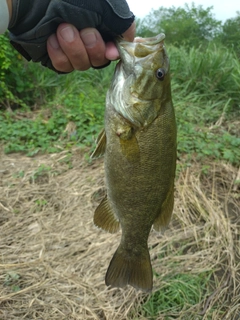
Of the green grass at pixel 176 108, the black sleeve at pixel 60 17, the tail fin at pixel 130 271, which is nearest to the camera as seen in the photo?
the black sleeve at pixel 60 17

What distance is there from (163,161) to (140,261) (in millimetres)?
646

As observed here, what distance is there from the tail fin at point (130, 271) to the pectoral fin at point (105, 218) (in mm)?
163

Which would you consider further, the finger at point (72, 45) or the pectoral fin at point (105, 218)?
the pectoral fin at point (105, 218)

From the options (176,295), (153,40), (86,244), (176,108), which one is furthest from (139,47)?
(176,108)

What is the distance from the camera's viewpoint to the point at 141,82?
1.78 meters

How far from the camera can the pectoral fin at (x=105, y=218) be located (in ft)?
6.78

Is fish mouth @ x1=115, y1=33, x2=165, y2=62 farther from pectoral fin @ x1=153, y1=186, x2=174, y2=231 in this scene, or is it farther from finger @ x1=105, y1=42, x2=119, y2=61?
pectoral fin @ x1=153, y1=186, x2=174, y2=231

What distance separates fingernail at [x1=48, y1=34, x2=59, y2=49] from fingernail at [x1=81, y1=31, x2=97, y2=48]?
13cm

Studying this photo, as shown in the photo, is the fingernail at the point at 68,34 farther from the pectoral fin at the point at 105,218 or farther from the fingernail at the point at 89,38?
the pectoral fin at the point at 105,218

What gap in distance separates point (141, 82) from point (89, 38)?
294 mm

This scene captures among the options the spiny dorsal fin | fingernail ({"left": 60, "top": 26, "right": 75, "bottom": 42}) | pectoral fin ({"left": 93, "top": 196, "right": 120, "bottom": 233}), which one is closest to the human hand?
fingernail ({"left": 60, "top": 26, "right": 75, "bottom": 42})

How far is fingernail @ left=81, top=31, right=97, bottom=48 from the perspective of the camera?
168cm

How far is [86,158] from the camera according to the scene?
183 inches

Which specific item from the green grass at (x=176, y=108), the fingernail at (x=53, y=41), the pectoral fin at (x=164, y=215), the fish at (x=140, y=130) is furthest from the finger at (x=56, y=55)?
the green grass at (x=176, y=108)
